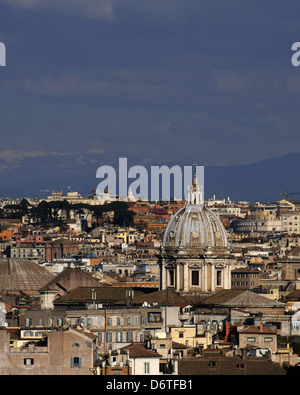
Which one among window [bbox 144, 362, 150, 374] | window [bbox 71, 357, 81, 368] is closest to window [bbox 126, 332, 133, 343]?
window [bbox 71, 357, 81, 368]

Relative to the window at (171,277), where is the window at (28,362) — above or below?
below

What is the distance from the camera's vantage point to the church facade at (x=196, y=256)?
80.1 m

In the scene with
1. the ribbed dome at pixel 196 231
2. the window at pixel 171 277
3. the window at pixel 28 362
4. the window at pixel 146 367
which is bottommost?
the window at pixel 146 367

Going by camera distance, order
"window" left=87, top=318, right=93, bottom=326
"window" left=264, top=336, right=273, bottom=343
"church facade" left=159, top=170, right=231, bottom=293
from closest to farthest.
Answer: "window" left=264, top=336, right=273, bottom=343
"window" left=87, top=318, right=93, bottom=326
"church facade" left=159, top=170, right=231, bottom=293

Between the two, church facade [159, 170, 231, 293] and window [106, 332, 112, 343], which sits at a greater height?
church facade [159, 170, 231, 293]

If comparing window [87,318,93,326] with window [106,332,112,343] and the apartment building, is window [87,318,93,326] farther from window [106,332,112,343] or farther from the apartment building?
the apartment building

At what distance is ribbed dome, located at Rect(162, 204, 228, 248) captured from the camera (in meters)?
80.4

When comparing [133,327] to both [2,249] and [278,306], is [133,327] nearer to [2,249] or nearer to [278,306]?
[278,306]

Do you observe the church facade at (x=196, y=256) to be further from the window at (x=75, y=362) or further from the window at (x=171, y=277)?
the window at (x=75, y=362)

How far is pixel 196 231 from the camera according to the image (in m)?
80.5

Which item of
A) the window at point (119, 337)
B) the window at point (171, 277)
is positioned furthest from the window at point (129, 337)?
the window at point (171, 277)

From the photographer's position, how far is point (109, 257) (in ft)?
477

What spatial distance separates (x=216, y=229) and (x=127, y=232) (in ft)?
355
